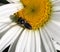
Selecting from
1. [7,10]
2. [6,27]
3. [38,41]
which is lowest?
[38,41]

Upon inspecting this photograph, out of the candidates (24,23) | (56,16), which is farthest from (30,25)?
(56,16)

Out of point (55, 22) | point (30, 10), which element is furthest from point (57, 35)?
point (30, 10)

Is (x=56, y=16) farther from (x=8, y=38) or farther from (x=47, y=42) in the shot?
(x=8, y=38)

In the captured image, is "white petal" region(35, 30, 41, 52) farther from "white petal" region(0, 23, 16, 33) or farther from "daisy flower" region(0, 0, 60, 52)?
"white petal" region(0, 23, 16, 33)

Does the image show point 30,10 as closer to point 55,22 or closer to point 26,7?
point 26,7

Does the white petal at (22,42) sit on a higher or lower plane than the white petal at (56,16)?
lower

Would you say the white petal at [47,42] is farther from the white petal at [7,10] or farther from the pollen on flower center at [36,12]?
the white petal at [7,10]

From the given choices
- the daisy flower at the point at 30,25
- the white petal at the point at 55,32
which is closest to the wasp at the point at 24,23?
the daisy flower at the point at 30,25
